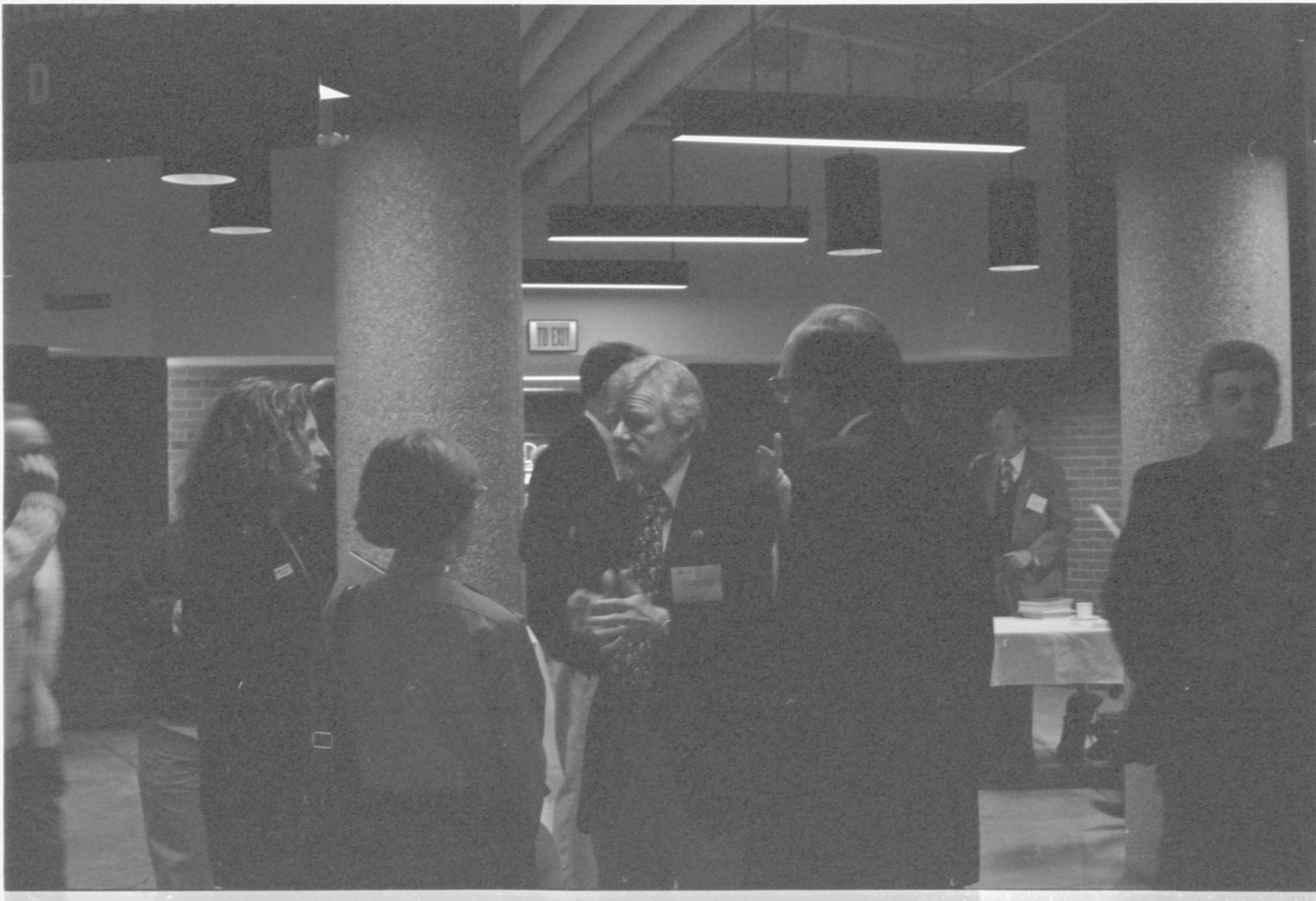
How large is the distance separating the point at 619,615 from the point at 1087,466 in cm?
121

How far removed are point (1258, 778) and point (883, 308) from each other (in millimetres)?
1350

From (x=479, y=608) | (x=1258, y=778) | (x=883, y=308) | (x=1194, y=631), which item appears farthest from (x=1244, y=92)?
(x=479, y=608)

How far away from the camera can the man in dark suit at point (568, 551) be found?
9.49 feet

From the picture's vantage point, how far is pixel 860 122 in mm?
A: 3451

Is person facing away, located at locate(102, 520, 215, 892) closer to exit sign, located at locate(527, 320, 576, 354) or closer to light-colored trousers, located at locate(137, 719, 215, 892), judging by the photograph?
light-colored trousers, located at locate(137, 719, 215, 892)

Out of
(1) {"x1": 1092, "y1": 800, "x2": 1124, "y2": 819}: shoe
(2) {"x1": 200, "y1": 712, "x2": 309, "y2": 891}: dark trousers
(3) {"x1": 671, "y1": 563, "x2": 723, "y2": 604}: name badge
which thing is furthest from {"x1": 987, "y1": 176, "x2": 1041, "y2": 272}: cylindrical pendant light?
(2) {"x1": 200, "y1": 712, "x2": 309, "y2": 891}: dark trousers

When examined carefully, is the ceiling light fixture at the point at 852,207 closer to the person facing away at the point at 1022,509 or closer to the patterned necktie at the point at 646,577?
the person facing away at the point at 1022,509

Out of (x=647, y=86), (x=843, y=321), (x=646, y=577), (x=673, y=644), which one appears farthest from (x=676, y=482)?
(x=647, y=86)

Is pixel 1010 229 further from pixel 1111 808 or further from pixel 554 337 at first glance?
pixel 1111 808

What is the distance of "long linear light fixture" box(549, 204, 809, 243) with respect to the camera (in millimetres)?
3129

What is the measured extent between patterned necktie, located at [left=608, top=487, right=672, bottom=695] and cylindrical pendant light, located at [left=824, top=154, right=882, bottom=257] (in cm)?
78

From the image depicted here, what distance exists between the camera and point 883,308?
3078 millimetres

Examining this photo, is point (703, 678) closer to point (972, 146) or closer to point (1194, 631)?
point (1194, 631)

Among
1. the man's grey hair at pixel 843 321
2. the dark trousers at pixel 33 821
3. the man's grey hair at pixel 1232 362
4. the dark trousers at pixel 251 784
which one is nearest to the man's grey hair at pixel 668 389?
the man's grey hair at pixel 843 321
